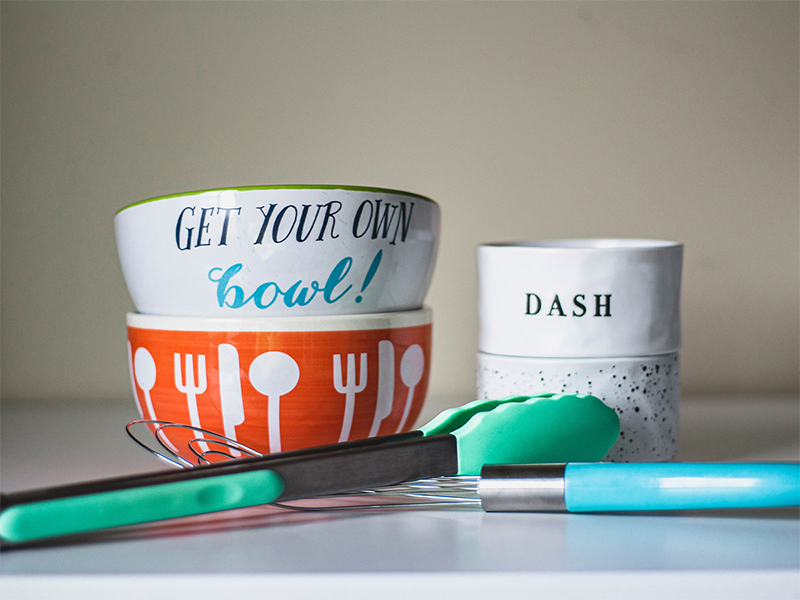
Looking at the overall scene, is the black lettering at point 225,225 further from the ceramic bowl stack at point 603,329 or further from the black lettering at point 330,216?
the ceramic bowl stack at point 603,329

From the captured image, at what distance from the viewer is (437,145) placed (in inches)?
28.4

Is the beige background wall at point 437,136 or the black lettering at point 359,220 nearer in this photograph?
the black lettering at point 359,220

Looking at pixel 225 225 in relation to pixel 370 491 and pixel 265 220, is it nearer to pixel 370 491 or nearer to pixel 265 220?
pixel 265 220

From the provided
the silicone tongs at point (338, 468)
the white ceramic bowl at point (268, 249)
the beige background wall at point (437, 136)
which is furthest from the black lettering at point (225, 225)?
the beige background wall at point (437, 136)

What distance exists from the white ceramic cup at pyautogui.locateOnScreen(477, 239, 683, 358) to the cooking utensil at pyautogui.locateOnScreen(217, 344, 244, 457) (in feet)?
0.54

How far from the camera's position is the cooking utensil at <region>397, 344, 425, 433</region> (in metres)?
0.41

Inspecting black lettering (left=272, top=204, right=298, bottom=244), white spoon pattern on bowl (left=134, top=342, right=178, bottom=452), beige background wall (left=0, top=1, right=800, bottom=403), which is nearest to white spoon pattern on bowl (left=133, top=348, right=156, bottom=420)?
white spoon pattern on bowl (left=134, top=342, right=178, bottom=452)

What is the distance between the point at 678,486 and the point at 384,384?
164 millimetres

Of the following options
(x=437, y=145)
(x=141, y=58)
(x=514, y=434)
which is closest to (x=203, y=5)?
(x=141, y=58)

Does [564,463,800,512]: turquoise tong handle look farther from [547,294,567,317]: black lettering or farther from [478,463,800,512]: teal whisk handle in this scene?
[547,294,567,317]: black lettering

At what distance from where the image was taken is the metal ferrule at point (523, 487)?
1.03ft

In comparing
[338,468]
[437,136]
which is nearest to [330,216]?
[338,468]

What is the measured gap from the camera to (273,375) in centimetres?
37

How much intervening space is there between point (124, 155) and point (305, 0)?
236 millimetres
